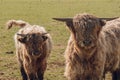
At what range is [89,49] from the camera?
8.32 m

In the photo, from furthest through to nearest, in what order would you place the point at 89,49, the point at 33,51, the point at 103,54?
the point at 33,51 → the point at 103,54 → the point at 89,49

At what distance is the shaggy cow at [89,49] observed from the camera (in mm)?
8266

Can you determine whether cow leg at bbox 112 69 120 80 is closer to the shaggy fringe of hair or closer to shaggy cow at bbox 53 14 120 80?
the shaggy fringe of hair

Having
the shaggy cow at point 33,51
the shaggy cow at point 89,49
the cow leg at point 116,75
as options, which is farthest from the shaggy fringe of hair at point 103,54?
the shaggy cow at point 33,51

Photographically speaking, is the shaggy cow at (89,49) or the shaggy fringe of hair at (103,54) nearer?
the shaggy cow at (89,49)

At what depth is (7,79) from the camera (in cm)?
1194

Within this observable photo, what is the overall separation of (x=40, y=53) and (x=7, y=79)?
2.19 meters

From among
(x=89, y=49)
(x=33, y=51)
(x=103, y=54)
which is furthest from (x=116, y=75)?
(x=89, y=49)

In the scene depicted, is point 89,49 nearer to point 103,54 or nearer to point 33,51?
point 103,54

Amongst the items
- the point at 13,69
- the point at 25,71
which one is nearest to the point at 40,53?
the point at 25,71

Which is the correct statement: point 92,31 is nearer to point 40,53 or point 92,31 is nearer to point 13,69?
Answer: point 40,53

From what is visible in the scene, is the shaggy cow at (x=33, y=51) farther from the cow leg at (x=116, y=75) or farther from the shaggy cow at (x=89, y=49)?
the cow leg at (x=116, y=75)

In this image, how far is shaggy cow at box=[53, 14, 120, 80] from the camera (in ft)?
27.1

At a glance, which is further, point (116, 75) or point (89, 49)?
point (116, 75)
